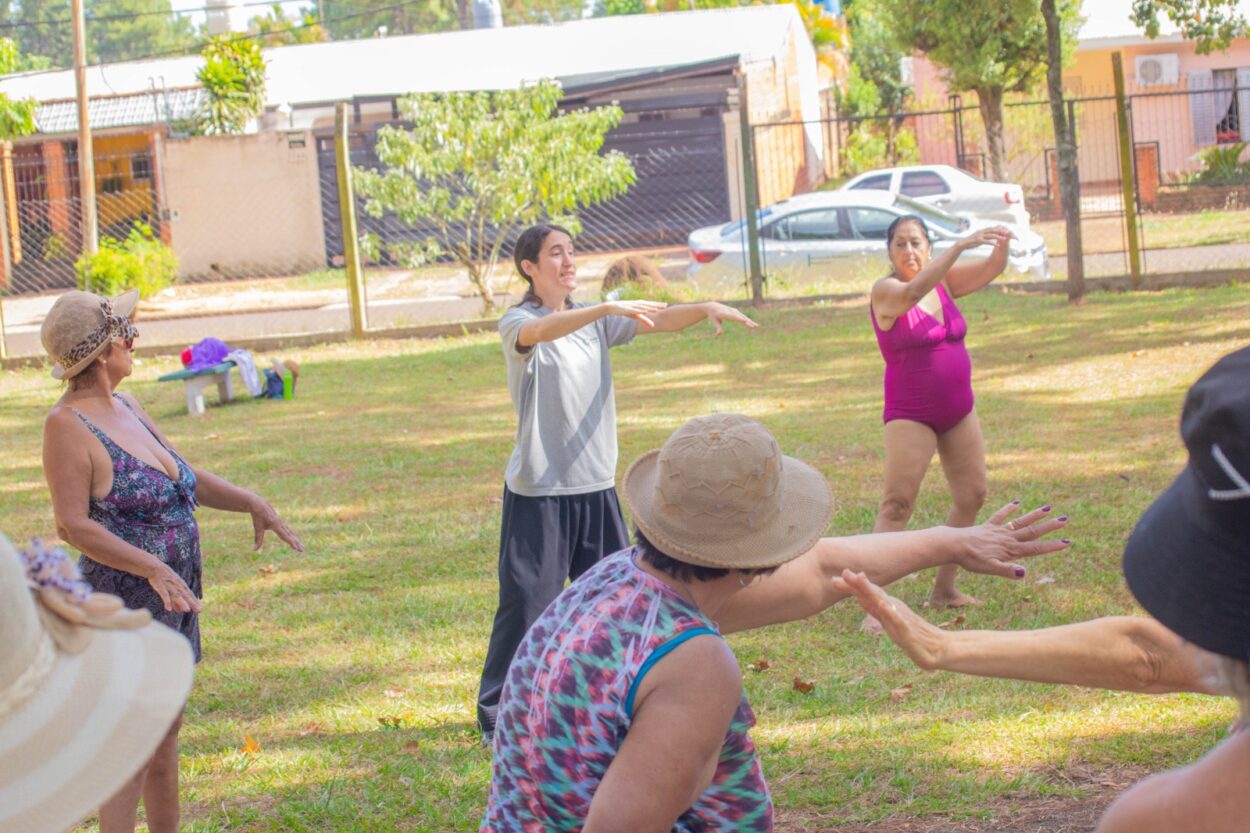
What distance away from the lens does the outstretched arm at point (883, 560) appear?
2943mm

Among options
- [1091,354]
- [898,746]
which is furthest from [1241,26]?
[898,746]

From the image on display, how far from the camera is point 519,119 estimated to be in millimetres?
18438

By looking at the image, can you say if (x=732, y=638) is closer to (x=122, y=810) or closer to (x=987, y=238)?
(x=987, y=238)

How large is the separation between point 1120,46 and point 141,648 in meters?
33.4

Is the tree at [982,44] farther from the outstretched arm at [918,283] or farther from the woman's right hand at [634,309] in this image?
the woman's right hand at [634,309]

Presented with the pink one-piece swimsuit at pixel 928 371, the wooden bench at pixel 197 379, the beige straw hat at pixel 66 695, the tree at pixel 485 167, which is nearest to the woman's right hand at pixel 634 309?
the pink one-piece swimsuit at pixel 928 371

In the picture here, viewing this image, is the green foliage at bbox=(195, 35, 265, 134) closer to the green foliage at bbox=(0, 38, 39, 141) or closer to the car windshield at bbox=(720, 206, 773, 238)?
the green foliage at bbox=(0, 38, 39, 141)

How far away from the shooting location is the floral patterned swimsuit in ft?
13.7

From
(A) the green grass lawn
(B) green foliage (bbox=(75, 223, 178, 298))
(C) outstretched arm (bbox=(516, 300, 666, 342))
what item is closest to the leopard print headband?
(C) outstretched arm (bbox=(516, 300, 666, 342))

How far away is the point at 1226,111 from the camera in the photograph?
30.4 meters

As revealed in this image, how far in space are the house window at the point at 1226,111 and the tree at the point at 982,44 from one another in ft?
18.0

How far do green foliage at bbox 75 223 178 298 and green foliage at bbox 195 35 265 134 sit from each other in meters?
5.24

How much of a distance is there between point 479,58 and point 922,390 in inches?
1179

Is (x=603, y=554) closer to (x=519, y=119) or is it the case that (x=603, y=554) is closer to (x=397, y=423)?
(x=397, y=423)
